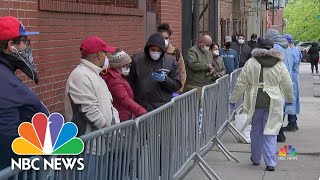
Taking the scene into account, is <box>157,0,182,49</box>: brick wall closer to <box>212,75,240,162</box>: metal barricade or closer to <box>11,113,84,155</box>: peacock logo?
<box>212,75,240,162</box>: metal barricade

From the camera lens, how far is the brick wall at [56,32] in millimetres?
6109

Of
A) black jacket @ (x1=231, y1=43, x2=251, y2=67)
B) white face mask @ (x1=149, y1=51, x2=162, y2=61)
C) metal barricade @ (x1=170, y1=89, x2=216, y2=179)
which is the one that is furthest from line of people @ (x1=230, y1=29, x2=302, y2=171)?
black jacket @ (x1=231, y1=43, x2=251, y2=67)

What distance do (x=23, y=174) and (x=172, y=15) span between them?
10.2m

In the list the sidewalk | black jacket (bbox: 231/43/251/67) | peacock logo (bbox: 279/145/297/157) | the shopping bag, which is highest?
black jacket (bbox: 231/43/251/67)

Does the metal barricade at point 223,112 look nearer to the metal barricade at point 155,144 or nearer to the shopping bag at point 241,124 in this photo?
the shopping bag at point 241,124

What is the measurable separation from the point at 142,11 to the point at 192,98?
411 cm

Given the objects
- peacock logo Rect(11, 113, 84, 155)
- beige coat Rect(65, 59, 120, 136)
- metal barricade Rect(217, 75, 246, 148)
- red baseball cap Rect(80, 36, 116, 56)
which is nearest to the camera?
peacock logo Rect(11, 113, 84, 155)

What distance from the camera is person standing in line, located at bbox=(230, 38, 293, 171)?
812cm

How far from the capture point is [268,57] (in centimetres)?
820

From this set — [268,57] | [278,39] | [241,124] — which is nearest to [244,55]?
[278,39]

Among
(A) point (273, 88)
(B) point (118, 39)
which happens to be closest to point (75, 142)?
(A) point (273, 88)

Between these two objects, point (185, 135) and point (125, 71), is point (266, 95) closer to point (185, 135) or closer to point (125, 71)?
point (185, 135)

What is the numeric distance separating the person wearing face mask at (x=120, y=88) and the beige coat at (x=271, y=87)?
2.67 m

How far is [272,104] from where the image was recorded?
26.6ft
